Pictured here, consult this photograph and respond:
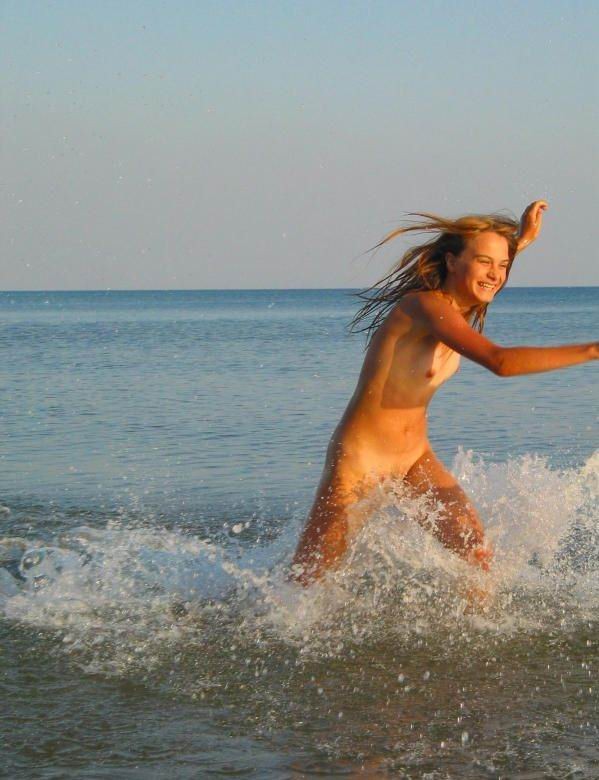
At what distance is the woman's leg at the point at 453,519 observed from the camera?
5168 millimetres

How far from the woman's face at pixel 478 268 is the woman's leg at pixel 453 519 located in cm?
81

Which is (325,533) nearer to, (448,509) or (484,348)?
(448,509)

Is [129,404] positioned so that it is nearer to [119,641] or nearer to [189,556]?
[189,556]

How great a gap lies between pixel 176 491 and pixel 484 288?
428cm

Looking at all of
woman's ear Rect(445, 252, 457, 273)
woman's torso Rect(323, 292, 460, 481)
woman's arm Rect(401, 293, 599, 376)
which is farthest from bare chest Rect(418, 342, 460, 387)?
woman's ear Rect(445, 252, 457, 273)

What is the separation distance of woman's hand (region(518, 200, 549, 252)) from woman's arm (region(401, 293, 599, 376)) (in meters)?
0.62

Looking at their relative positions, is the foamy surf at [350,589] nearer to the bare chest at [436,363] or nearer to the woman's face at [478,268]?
the bare chest at [436,363]

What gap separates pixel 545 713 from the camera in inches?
167

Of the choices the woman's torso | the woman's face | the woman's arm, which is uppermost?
the woman's face

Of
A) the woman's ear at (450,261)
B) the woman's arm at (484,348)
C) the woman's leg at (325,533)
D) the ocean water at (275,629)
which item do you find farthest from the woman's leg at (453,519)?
the woman's ear at (450,261)

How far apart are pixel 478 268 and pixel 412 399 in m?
0.65

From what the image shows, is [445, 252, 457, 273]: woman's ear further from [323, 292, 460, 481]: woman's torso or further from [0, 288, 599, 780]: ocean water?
[0, 288, 599, 780]: ocean water

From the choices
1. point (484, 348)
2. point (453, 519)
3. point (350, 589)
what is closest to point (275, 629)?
point (350, 589)

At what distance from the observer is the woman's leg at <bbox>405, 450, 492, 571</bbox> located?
517 cm
